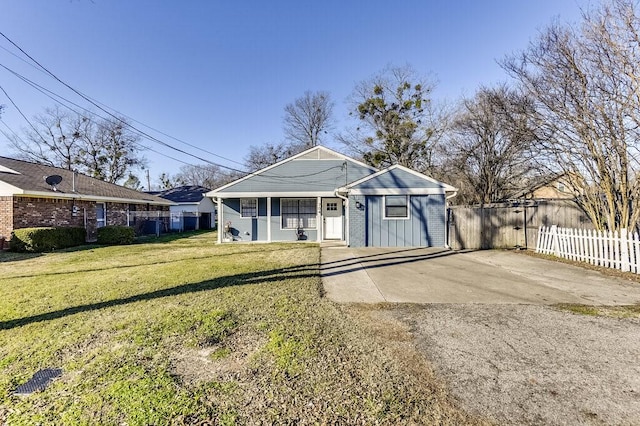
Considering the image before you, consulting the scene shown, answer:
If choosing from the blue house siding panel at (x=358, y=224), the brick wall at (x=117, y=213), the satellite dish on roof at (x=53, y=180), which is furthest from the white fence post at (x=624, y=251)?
the brick wall at (x=117, y=213)

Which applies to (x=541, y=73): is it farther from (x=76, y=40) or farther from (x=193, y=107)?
(x=193, y=107)

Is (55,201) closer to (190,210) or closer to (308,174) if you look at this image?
(308,174)

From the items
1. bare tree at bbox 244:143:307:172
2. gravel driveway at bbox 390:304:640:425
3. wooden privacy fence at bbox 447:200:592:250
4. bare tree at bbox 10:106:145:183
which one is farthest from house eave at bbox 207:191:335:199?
bare tree at bbox 10:106:145:183

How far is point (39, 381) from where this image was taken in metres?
2.66

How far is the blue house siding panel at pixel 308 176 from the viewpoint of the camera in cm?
1482

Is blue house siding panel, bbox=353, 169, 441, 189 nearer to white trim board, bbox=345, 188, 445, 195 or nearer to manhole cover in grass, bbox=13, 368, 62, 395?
white trim board, bbox=345, 188, 445, 195

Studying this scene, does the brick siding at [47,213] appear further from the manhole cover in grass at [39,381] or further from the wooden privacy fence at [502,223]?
the wooden privacy fence at [502,223]

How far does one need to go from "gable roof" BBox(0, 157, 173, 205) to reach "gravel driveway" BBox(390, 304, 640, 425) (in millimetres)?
15444

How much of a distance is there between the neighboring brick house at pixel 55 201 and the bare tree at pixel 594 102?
60.6 feet

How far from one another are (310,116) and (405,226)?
24498mm

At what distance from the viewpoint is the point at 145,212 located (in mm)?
20188

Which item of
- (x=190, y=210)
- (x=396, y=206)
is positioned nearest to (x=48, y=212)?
(x=190, y=210)

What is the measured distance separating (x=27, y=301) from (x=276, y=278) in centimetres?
423

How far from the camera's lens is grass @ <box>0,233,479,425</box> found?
7.35ft
